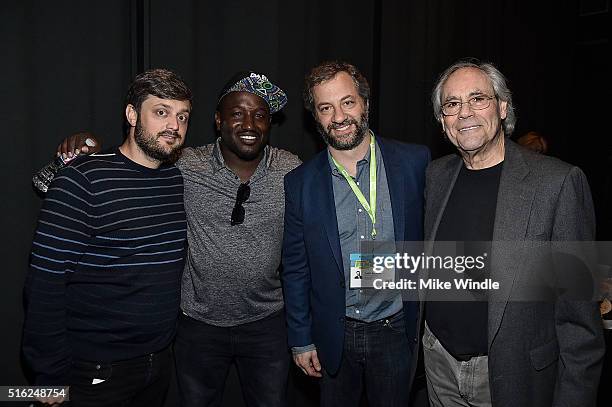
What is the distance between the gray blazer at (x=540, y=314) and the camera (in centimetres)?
158

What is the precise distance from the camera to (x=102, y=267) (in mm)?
1868

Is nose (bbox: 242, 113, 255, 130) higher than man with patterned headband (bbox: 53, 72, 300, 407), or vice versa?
nose (bbox: 242, 113, 255, 130)

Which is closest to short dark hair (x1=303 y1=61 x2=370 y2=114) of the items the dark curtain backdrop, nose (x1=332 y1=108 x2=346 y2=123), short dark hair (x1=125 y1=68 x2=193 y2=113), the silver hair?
nose (x1=332 y1=108 x2=346 y2=123)

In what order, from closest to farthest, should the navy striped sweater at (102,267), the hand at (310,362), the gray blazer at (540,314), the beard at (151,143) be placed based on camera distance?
the gray blazer at (540,314) → the navy striped sweater at (102,267) → the beard at (151,143) → the hand at (310,362)

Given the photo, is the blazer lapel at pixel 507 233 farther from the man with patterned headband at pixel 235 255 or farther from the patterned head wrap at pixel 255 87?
the patterned head wrap at pixel 255 87

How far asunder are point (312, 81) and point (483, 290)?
124cm

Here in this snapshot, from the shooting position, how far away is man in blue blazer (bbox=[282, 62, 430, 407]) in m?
2.15

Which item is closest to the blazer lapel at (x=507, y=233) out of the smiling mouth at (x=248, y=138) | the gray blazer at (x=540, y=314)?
the gray blazer at (x=540, y=314)

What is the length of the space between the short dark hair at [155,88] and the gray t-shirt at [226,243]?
374 millimetres

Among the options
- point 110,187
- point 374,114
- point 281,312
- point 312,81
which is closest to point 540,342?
point 281,312

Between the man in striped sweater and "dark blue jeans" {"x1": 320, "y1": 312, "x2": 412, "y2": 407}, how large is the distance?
82cm

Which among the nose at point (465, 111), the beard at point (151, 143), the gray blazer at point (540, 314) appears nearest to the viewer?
the gray blazer at point (540, 314)

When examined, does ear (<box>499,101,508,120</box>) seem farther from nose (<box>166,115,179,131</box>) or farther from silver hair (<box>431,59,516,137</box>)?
nose (<box>166,115,179,131</box>)

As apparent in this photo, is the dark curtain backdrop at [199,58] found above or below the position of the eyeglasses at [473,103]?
above
